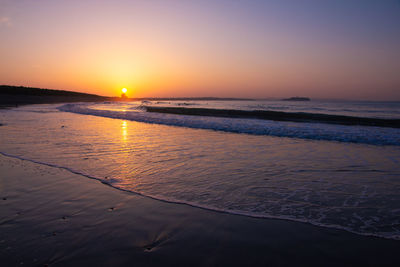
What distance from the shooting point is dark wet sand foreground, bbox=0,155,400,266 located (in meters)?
2.46

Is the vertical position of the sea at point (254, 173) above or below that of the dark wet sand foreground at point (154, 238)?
above

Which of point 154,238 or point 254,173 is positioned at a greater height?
point 254,173

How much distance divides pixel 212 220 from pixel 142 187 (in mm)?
1693

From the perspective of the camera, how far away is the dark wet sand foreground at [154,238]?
2.46 m

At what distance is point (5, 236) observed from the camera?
2789mm

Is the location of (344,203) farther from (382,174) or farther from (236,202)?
(382,174)

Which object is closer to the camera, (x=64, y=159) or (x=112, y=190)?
(x=112, y=190)

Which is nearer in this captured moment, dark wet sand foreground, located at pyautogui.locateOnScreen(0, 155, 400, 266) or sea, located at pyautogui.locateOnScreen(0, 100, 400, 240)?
dark wet sand foreground, located at pyautogui.locateOnScreen(0, 155, 400, 266)

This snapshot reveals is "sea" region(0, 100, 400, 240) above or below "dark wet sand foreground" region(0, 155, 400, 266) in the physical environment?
above

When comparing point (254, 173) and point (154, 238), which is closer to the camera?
point (154, 238)

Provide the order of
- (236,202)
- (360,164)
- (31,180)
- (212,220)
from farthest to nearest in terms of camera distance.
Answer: (360,164) < (31,180) < (236,202) < (212,220)

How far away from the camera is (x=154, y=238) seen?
283 cm

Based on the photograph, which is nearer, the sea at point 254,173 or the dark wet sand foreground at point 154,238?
the dark wet sand foreground at point 154,238

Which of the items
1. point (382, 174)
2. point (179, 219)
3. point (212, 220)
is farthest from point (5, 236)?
point (382, 174)
